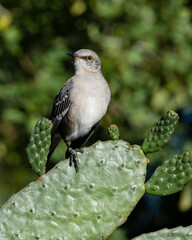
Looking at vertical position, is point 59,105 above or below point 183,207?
above

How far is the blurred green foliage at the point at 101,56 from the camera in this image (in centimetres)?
607

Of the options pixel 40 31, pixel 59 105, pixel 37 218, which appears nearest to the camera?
pixel 37 218

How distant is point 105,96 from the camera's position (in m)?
4.50

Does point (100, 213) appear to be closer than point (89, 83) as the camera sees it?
Yes

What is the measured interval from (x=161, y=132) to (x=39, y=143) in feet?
2.57

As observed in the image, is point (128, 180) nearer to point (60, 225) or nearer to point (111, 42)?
point (60, 225)

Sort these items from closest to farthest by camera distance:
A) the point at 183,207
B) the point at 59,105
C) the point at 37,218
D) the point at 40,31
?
the point at 37,218, the point at 59,105, the point at 183,207, the point at 40,31

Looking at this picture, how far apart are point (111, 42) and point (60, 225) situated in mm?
3819

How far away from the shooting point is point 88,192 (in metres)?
2.92

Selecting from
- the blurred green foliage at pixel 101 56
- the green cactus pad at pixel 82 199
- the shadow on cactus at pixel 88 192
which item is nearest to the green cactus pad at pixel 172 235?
the shadow on cactus at pixel 88 192

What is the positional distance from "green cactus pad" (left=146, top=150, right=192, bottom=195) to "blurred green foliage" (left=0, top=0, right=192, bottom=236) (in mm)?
3244

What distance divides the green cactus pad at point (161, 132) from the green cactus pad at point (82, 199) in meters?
0.08

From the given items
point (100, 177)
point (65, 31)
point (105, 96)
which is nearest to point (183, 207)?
point (105, 96)

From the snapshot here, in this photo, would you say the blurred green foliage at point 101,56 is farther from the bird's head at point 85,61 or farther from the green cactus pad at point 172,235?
the green cactus pad at point 172,235
